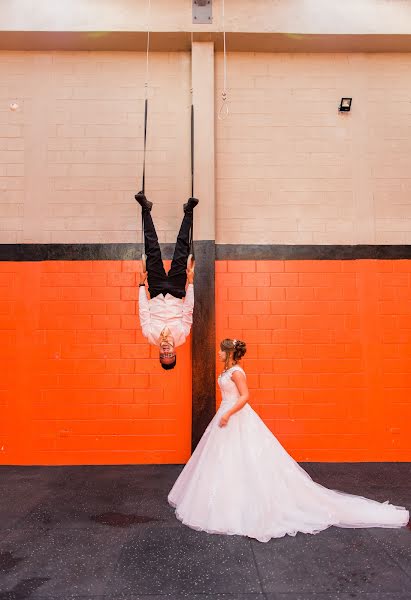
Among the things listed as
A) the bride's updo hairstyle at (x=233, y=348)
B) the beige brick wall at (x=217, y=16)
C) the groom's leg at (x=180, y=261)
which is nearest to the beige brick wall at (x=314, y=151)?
the beige brick wall at (x=217, y=16)

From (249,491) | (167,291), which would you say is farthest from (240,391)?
(167,291)

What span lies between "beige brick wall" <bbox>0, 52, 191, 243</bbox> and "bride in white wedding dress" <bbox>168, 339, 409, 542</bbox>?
255 centimetres

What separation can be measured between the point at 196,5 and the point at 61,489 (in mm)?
5885

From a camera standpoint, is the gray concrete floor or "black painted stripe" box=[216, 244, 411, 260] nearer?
the gray concrete floor

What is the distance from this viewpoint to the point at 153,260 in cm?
425

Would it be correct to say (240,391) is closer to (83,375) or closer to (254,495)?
(254,495)

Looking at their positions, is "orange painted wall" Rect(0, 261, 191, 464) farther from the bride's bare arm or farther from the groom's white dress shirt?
the bride's bare arm

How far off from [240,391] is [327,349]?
2.04 metres

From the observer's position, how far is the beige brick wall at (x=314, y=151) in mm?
5133

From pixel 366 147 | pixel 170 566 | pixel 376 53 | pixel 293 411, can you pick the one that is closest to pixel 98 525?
pixel 170 566

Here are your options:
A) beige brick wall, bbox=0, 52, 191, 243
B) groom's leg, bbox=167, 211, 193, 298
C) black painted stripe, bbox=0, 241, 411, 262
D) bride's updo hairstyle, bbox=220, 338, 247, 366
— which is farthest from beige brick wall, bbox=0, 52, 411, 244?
bride's updo hairstyle, bbox=220, 338, 247, 366

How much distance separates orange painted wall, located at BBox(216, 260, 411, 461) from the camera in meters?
4.77

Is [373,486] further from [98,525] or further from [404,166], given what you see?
[404,166]

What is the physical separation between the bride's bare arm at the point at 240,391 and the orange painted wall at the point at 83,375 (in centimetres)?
158
